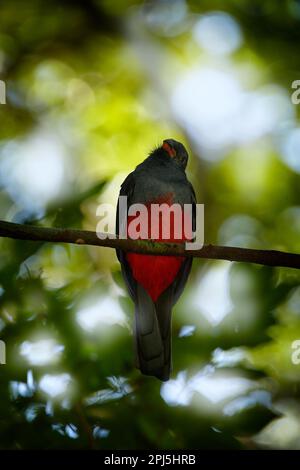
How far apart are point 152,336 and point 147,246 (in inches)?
27.9

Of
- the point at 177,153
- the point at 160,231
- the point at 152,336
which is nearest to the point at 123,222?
the point at 160,231

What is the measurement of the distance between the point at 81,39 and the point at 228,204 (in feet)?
8.03

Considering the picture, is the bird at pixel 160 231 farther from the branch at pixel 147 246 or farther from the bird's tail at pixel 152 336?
the branch at pixel 147 246

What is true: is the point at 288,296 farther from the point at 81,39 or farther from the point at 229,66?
the point at 81,39

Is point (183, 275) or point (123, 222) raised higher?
point (123, 222)

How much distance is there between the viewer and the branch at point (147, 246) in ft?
9.00

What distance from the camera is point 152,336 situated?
3750 millimetres

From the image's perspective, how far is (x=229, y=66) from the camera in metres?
6.30

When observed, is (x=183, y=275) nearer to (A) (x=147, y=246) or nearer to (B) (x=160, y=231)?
(B) (x=160, y=231)

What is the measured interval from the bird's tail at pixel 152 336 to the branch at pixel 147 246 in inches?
16.2

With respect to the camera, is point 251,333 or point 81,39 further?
point 81,39

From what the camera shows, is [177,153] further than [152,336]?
Yes

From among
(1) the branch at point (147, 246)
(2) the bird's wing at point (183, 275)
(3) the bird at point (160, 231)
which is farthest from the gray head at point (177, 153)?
(1) the branch at point (147, 246)
